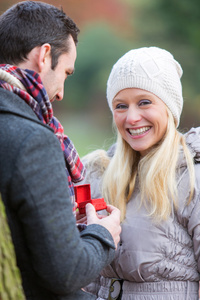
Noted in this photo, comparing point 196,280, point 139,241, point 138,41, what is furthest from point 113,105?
point 138,41

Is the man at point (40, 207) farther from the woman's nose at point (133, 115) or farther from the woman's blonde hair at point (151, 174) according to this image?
the woman's nose at point (133, 115)

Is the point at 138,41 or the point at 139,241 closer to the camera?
the point at 139,241

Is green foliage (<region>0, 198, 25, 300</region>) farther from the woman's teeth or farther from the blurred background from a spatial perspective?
the blurred background

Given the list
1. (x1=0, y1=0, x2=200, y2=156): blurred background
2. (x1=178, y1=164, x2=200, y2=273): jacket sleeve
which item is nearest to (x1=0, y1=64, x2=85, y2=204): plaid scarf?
(x1=178, y1=164, x2=200, y2=273): jacket sleeve

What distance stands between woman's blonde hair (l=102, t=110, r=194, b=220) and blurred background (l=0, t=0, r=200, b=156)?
13.5 ft

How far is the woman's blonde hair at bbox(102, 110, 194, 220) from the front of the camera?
213cm

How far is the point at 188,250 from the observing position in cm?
207

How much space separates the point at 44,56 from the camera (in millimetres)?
1624

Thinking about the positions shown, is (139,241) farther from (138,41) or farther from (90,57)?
(138,41)

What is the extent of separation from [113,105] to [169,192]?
0.59m

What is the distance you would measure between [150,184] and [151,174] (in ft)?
0.18

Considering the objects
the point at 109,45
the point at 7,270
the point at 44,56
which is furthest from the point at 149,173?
the point at 109,45

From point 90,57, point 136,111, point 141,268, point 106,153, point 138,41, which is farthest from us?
point 138,41

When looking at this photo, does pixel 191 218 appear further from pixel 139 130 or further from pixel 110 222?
pixel 110 222
